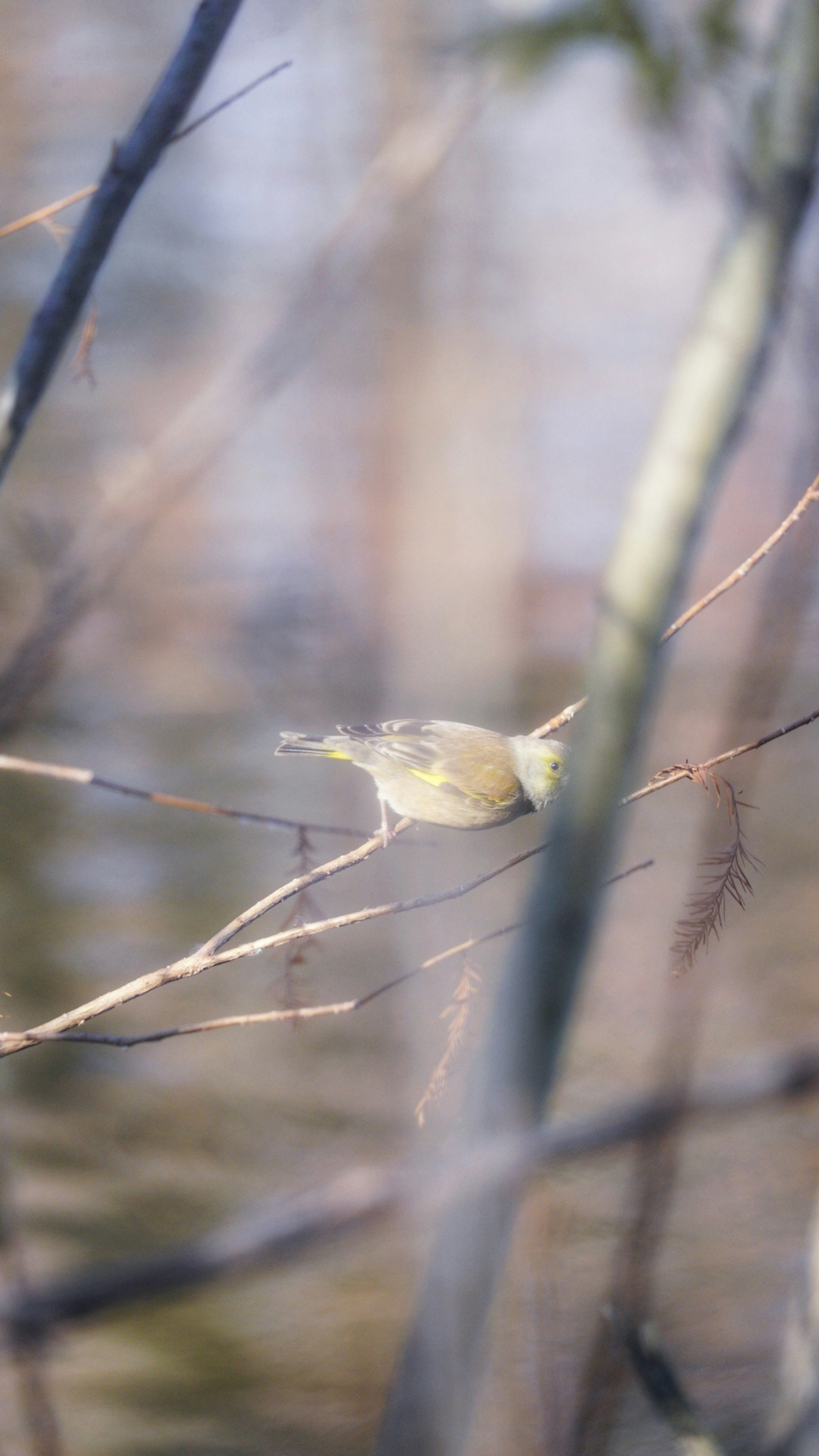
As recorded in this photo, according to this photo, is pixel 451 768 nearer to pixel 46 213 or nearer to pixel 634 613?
pixel 634 613

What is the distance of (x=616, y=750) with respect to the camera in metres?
0.61

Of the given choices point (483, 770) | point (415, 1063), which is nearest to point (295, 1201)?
point (483, 770)

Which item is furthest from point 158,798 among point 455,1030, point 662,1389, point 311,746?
point 662,1389

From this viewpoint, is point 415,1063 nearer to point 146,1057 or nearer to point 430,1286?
point 146,1057

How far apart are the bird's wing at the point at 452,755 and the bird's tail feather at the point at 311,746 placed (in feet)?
0.07

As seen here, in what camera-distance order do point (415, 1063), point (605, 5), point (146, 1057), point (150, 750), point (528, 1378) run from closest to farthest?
point (605, 5)
point (528, 1378)
point (415, 1063)
point (146, 1057)
point (150, 750)

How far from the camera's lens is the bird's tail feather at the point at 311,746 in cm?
83

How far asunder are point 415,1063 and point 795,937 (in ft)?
4.06

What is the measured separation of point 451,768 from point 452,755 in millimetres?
11

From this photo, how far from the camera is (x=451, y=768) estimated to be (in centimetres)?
79

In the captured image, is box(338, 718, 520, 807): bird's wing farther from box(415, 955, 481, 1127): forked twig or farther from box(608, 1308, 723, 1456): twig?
box(608, 1308, 723, 1456): twig

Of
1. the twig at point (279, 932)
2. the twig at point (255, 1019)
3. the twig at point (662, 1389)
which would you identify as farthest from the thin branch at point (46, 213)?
the twig at point (662, 1389)

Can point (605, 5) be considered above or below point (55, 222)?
Answer: above

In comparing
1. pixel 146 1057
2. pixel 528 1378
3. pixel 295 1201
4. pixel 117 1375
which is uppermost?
pixel 146 1057
